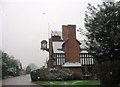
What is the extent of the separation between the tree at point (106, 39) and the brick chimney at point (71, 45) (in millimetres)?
13966

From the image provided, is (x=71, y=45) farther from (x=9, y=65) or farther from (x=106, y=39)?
(x=106, y=39)

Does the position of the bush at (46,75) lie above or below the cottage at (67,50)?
below

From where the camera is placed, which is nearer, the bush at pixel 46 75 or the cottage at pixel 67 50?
the bush at pixel 46 75

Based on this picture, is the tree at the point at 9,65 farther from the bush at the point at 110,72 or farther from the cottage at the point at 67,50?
the cottage at the point at 67,50

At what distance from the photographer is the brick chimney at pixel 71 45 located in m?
31.7

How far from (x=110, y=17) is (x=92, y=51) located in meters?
2.16

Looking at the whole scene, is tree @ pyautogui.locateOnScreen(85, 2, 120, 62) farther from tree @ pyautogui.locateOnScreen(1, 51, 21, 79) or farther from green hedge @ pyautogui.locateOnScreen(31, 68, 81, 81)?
green hedge @ pyautogui.locateOnScreen(31, 68, 81, 81)

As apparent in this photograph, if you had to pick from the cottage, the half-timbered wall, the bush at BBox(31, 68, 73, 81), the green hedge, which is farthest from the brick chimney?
the bush at BBox(31, 68, 73, 81)

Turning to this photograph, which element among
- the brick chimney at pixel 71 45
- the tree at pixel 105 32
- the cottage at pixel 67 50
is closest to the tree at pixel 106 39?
the tree at pixel 105 32

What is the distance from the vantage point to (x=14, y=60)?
19141mm

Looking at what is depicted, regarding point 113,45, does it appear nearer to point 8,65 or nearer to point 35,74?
point 8,65

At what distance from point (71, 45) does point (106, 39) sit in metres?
15.8

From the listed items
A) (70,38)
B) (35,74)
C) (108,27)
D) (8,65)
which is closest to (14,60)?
(8,65)

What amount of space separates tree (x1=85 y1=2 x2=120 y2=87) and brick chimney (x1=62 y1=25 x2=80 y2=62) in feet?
45.8
